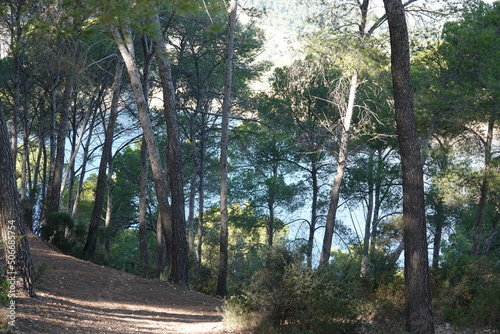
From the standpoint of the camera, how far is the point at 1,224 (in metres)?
6.38

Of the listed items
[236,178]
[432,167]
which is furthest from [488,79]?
[236,178]

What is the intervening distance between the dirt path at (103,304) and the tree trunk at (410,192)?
2555mm

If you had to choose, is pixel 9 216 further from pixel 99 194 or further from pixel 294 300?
pixel 99 194

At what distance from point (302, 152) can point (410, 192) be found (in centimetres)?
726

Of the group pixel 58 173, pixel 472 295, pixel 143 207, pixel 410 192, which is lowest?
pixel 472 295

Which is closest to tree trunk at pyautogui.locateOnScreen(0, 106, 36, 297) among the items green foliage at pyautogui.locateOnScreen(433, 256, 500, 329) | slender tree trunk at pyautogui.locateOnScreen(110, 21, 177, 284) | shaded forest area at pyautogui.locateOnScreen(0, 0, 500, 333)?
shaded forest area at pyautogui.locateOnScreen(0, 0, 500, 333)

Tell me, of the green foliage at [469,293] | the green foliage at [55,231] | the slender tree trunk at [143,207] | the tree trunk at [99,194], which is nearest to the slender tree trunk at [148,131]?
the tree trunk at [99,194]

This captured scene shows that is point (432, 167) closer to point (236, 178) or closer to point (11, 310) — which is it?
point (236, 178)

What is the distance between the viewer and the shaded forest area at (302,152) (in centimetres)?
677

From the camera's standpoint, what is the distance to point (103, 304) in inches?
323

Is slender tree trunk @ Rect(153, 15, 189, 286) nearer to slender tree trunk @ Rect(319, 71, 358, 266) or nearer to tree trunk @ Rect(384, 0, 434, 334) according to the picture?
slender tree trunk @ Rect(319, 71, 358, 266)

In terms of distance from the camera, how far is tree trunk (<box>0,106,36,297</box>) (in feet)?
20.7

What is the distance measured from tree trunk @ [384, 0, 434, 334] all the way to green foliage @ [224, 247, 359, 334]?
0.76 m

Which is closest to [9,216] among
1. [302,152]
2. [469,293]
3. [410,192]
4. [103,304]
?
[103,304]
